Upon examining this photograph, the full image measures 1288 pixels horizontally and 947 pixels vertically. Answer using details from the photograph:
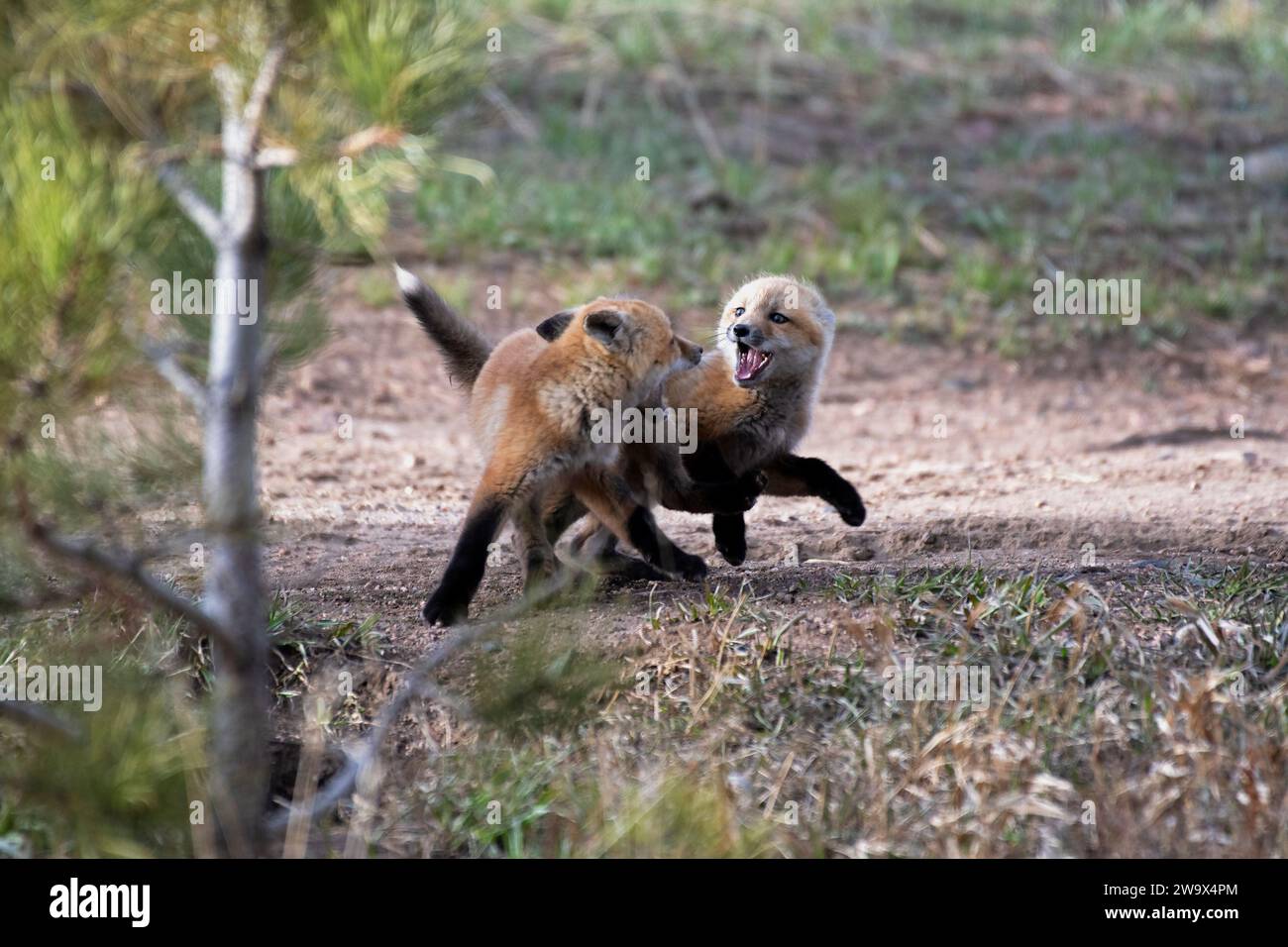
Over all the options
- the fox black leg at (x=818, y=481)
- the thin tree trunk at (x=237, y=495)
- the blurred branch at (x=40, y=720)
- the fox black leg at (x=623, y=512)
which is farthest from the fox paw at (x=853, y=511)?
the blurred branch at (x=40, y=720)

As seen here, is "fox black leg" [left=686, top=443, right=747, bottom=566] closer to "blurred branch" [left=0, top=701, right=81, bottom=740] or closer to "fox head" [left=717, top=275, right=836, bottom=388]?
"fox head" [left=717, top=275, right=836, bottom=388]

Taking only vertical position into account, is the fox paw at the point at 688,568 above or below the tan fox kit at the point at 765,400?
below

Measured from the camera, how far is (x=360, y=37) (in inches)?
106

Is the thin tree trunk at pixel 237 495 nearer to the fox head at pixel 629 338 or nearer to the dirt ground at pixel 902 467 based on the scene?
the dirt ground at pixel 902 467

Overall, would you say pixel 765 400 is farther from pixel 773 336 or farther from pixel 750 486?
pixel 750 486

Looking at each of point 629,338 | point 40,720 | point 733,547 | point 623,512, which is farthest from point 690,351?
point 40,720

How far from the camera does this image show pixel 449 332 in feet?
18.9

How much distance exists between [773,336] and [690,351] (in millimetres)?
585

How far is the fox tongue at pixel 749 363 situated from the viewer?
5.86m

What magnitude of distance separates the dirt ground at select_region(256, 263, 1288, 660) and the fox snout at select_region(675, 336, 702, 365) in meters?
0.88

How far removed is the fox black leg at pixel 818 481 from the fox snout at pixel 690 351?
675 millimetres

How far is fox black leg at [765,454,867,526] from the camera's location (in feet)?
19.3

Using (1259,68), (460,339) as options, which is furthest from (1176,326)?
(460,339)

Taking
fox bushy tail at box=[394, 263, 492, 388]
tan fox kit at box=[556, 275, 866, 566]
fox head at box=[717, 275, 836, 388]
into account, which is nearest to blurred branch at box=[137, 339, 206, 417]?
fox bushy tail at box=[394, 263, 492, 388]
